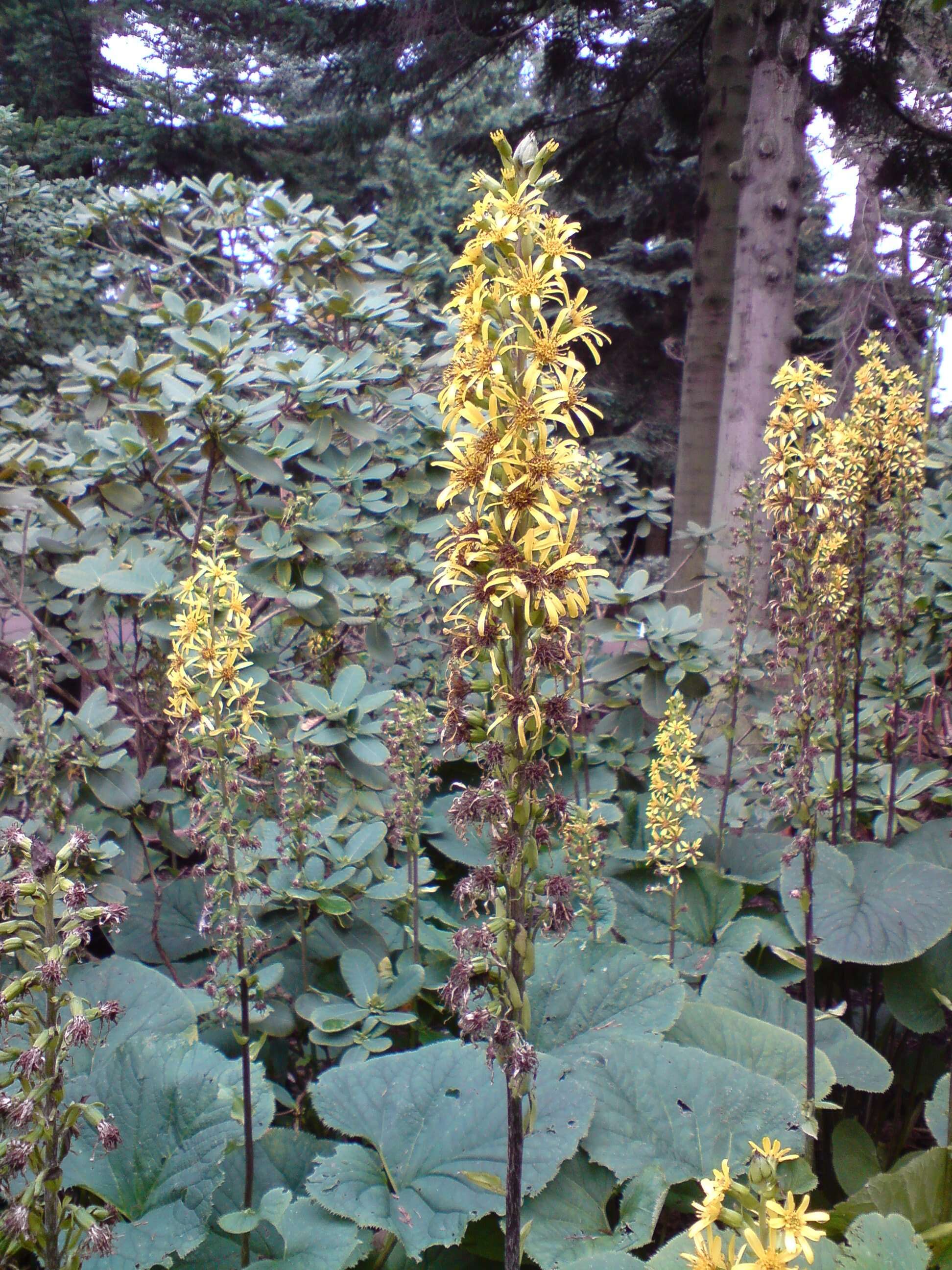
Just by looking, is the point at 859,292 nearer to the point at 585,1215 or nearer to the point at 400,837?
the point at 400,837

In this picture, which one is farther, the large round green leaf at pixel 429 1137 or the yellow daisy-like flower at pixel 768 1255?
the large round green leaf at pixel 429 1137

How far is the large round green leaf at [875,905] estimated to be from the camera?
7.84ft

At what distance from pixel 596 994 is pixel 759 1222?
1252 mm

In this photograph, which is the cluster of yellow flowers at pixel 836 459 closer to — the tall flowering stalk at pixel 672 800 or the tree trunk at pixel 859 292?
the tall flowering stalk at pixel 672 800

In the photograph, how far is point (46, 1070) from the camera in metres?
1.25

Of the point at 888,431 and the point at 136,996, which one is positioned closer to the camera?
the point at 136,996

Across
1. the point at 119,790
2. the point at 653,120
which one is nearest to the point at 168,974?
the point at 119,790

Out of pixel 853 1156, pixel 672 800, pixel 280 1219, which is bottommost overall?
pixel 853 1156

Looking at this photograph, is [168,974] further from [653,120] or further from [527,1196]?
[653,120]

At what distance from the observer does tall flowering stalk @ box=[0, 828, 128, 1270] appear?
1181mm

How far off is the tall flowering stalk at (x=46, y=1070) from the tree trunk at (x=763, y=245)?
4252 mm

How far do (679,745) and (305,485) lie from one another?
4.82ft

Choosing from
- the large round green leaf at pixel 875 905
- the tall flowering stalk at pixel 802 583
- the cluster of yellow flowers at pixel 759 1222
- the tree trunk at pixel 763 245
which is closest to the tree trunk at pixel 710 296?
the tree trunk at pixel 763 245

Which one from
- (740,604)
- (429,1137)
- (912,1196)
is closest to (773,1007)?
(912,1196)
